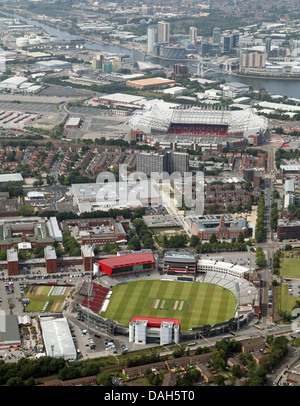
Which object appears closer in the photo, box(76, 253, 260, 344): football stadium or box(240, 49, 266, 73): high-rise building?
box(76, 253, 260, 344): football stadium

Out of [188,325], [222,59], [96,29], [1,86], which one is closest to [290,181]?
[188,325]

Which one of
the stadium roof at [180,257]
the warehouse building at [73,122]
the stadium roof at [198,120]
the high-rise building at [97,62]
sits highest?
the high-rise building at [97,62]

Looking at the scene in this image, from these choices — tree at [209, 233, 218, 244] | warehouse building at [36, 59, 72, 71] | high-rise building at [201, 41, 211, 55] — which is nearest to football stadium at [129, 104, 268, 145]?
tree at [209, 233, 218, 244]

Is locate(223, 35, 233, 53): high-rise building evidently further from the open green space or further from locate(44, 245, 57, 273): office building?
locate(44, 245, 57, 273): office building

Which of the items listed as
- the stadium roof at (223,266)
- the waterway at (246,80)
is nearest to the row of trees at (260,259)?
the stadium roof at (223,266)

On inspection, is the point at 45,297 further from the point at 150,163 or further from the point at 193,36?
the point at 193,36

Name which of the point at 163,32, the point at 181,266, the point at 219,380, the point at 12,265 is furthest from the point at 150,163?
the point at 163,32

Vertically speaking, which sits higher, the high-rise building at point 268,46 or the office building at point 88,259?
the high-rise building at point 268,46

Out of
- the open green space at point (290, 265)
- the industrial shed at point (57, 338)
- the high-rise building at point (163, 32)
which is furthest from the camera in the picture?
the high-rise building at point (163, 32)

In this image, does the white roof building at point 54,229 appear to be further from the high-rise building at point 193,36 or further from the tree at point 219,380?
the high-rise building at point 193,36
